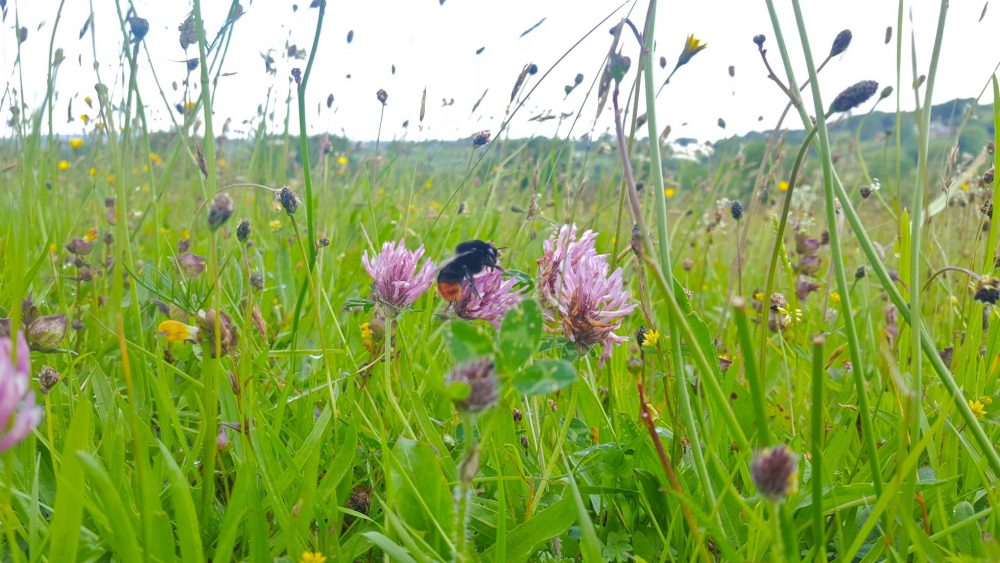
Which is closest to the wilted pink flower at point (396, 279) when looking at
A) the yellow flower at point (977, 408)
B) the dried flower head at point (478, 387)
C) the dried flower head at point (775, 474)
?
the dried flower head at point (478, 387)

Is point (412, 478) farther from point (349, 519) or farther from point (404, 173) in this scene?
point (404, 173)

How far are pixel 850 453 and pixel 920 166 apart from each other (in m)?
0.60

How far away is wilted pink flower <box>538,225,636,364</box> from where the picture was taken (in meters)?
0.86

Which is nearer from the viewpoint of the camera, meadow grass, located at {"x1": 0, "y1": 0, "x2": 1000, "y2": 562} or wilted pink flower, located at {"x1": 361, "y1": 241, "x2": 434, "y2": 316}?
meadow grass, located at {"x1": 0, "y1": 0, "x2": 1000, "y2": 562}

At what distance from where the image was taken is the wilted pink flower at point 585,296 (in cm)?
86

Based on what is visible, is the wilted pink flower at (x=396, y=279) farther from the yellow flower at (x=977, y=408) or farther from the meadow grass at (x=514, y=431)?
the yellow flower at (x=977, y=408)

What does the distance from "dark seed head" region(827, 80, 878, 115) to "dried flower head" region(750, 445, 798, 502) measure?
0.34m

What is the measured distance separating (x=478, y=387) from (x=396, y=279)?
0.49m

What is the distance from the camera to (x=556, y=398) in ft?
4.28

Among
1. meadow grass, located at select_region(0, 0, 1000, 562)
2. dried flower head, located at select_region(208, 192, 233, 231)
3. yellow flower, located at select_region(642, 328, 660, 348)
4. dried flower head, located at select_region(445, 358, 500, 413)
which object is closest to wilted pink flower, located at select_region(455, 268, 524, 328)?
meadow grass, located at select_region(0, 0, 1000, 562)

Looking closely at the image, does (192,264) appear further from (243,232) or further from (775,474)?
(775,474)

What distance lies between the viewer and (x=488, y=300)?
0.96 metres

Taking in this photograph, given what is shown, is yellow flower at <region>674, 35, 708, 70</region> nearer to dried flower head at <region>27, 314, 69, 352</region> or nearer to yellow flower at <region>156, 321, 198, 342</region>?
yellow flower at <region>156, 321, 198, 342</region>

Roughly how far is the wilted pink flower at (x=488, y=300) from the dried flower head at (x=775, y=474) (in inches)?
19.3
